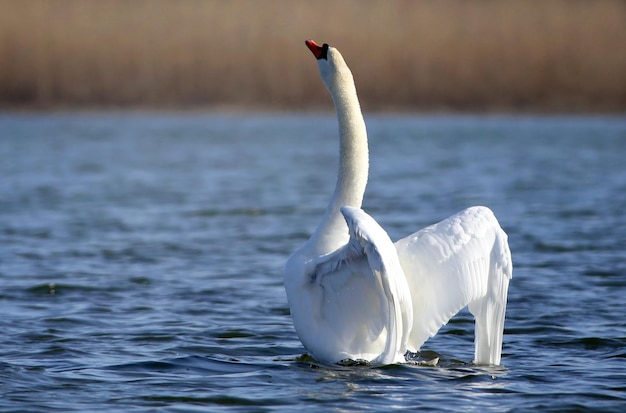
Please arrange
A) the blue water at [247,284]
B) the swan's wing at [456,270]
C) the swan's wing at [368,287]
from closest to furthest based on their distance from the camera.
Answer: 1. the swan's wing at [368,287]
2. the blue water at [247,284]
3. the swan's wing at [456,270]

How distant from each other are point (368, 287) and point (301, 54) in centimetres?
4679

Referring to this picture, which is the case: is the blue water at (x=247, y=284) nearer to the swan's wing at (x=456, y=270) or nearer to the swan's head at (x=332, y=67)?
the swan's wing at (x=456, y=270)

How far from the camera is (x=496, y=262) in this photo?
22.4ft

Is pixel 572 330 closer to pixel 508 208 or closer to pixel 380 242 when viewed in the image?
pixel 380 242

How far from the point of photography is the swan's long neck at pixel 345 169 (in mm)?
7090

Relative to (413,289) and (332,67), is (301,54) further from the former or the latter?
(413,289)

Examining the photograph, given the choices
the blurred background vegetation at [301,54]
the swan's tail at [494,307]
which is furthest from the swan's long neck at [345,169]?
the blurred background vegetation at [301,54]

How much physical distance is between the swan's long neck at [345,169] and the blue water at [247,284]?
0.82 m

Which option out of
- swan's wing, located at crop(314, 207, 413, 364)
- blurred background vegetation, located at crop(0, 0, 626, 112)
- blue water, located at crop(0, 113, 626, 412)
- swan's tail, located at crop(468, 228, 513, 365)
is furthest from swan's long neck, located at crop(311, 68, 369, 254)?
blurred background vegetation, located at crop(0, 0, 626, 112)

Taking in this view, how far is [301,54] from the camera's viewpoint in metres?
52.7

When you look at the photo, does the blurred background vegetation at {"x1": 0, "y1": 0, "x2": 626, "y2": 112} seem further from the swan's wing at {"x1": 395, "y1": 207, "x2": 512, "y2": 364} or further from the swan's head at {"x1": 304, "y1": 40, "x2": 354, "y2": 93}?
the swan's wing at {"x1": 395, "y1": 207, "x2": 512, "y2": 364}

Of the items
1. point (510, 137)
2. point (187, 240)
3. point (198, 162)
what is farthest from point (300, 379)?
point (510, 137)

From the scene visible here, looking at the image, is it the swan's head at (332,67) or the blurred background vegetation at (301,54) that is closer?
the swan's head at (332,67)

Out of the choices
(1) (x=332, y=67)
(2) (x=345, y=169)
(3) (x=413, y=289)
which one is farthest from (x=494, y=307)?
(1) (x=332, y=67)
